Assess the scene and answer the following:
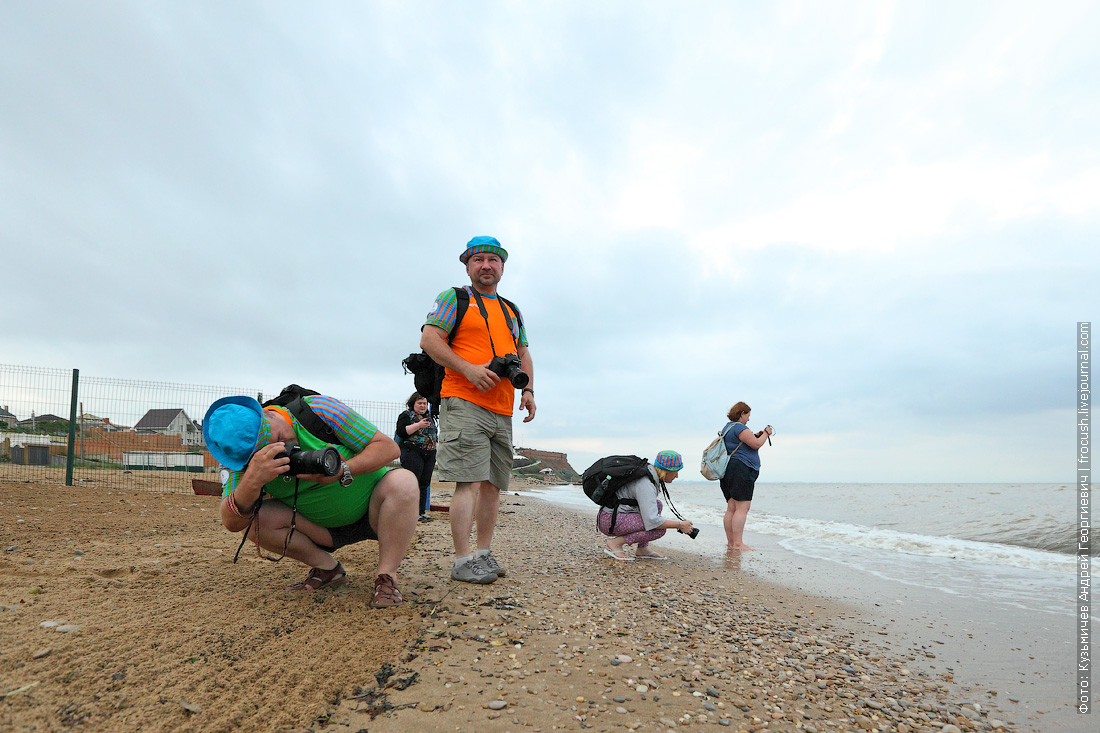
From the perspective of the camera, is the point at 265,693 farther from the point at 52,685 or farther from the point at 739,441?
the point at 739,441

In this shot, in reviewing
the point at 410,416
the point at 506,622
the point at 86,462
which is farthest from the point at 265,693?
the point at 86,462

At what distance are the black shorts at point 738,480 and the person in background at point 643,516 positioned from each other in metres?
1.20

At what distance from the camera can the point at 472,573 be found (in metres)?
3.49

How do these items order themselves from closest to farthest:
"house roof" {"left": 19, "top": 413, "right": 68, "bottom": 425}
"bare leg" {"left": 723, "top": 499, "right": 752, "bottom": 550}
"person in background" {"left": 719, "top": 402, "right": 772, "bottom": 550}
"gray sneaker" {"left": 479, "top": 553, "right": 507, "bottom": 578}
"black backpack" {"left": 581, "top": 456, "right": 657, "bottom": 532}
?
"gray sneaker" {"left": 479, "top": 553, "right": 507, "bottom": 578}
"black backpack" {"left": 581, "top": 456, "right": 657, "bottom": 532}
"person in background" {"left": 719, "top": 402, "right": 772, "bottom": 550}
"bare leg" {"left": 723, "top": 499, "right": 752, "bottom": 550}
"house roof" {"left": 19, "top": 413, "right": 68, "bottom": 425}

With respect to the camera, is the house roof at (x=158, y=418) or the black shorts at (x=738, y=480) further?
the house roof at (x=158, y=418)

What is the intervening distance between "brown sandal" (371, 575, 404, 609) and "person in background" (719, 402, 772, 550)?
424 cm

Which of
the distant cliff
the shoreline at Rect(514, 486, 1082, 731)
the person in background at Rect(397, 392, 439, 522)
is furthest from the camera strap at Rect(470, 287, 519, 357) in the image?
the distant cliff

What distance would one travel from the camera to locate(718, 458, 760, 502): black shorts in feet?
20.6

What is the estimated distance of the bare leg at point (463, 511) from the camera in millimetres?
3383

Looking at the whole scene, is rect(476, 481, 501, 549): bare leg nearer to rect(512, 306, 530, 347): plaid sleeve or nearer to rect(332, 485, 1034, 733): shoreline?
rect(332, 485, 1034, 733): shoreline

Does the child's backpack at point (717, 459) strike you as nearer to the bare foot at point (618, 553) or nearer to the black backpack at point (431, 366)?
the bare foot at point (618, 553)

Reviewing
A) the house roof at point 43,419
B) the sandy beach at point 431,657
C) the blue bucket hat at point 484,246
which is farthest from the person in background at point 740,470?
the house roof at point 43,419

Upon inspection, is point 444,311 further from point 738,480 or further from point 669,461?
point 738,480

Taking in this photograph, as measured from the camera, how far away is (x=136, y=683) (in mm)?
1997
